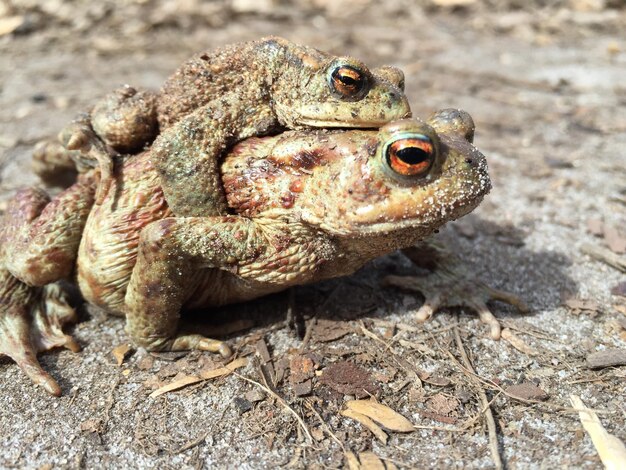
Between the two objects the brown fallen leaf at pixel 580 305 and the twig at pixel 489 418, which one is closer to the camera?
the twig at pixel 489 418

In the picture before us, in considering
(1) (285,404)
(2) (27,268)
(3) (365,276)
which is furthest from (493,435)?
(2) (27,268)

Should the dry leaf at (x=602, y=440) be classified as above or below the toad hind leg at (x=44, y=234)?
below

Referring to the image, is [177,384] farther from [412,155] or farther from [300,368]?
[412,155]

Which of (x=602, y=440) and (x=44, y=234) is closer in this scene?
(x=602, y=440)

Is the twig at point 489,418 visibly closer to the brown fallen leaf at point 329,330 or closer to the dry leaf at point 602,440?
the dry leaf at point 602,440

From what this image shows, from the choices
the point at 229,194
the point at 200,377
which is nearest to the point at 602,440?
the point at 200,377

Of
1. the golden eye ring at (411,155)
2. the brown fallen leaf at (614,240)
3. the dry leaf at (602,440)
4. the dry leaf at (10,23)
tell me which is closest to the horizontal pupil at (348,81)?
the golden eye ring at (411,155)
